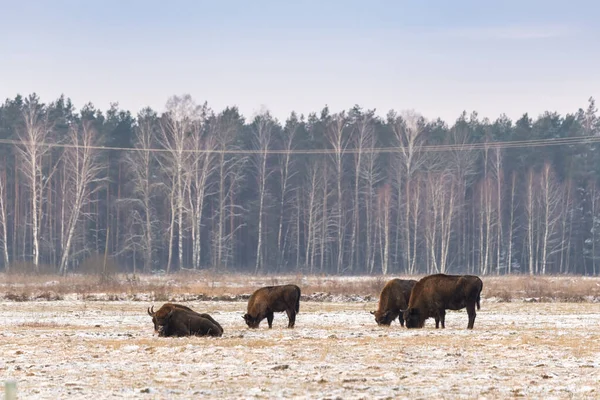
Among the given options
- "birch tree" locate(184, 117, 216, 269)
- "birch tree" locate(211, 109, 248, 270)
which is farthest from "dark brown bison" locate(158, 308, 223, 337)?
"birch tree" locate(211, 109, 248, 270)

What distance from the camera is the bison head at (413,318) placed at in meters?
27.2

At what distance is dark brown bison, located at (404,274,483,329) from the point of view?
87.0ft

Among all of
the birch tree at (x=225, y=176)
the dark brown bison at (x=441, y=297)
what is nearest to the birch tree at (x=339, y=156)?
the birch tree at (x=225, y=176)

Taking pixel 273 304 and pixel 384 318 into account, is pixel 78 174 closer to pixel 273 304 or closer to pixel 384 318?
pixel 273 304

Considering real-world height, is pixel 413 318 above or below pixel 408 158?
below

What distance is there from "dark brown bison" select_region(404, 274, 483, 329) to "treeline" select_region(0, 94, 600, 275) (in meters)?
53.8

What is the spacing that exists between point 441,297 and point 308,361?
9.99 metres

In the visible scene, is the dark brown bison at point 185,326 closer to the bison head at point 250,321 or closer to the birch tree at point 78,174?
the bison head at point 250,321

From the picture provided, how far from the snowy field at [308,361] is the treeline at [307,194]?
55.8 m

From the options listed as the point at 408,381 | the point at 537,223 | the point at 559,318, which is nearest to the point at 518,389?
the point at 408,381

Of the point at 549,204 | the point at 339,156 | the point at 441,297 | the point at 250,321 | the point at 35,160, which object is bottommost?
the point at 250,321

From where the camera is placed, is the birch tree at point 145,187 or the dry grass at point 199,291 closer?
the dry grass at point 199,291

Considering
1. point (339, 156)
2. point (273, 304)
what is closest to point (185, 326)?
point (273, 304)

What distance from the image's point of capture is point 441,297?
2692cm
